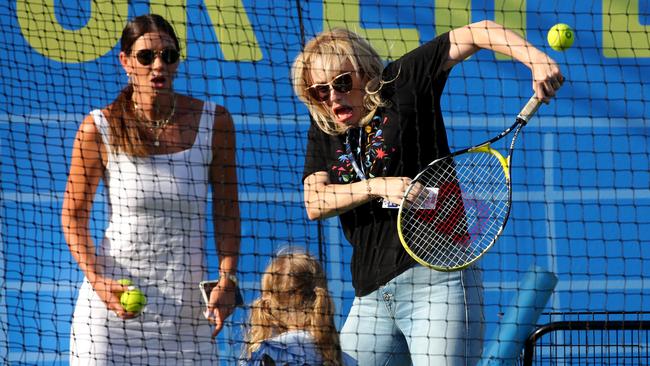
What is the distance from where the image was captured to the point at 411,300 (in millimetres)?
3166

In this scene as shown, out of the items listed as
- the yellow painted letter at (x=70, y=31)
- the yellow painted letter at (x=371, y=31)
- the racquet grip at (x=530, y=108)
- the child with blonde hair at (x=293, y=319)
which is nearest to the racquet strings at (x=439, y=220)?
the racquet grip at (x=530, y=108)

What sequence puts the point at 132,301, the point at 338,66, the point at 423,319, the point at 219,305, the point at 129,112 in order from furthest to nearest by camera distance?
the point at 129,112 < the point at 219,305 < the point at 132,301 < the point at 338,66 < the point at 423,319

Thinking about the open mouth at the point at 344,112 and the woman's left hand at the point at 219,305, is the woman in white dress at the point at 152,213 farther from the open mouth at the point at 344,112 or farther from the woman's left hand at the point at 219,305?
the open mouth at the point at 344,112

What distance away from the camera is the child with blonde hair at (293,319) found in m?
3.09

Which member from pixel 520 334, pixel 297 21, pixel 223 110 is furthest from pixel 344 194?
pixel 297 21

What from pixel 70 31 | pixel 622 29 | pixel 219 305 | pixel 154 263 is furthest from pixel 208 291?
pixel 622 29

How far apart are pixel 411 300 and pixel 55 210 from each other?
6.26 ft

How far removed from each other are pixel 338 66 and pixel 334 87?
0.06 m

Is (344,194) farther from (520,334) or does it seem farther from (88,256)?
(520,334)

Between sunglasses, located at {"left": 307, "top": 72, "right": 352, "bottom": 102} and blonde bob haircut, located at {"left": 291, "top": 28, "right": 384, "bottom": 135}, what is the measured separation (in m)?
0.02

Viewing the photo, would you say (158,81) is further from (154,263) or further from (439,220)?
(439,220)

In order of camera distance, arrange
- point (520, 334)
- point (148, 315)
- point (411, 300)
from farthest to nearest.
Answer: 1. point (520, 334)
2. point (148, 315)
3. point (411, 300)

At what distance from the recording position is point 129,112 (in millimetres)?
3650

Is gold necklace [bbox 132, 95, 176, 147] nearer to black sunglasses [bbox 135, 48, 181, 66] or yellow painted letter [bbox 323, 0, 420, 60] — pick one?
black sunglasses [bbox 135, 48, 181, 66]
